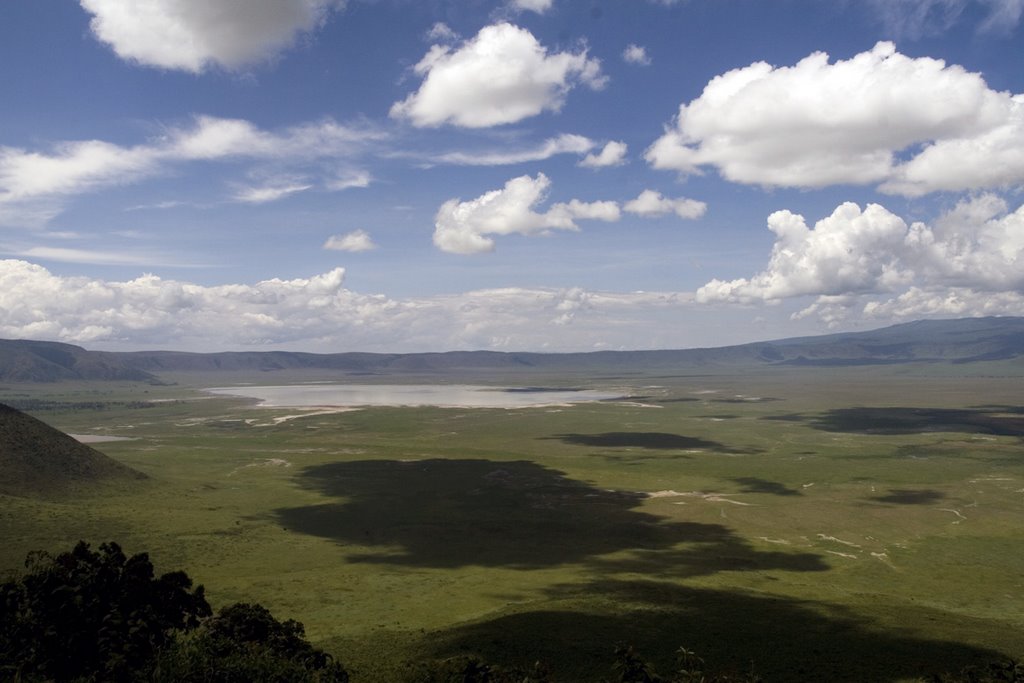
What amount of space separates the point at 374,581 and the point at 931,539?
221 ft

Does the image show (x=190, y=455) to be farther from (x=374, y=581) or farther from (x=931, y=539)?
(x=931, y=539)

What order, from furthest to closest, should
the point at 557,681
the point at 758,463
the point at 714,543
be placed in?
1. the point at 758,463
2. the point at 714,543
3. the point at 557,681

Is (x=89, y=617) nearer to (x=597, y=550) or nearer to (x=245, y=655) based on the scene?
(x=245, y=655)

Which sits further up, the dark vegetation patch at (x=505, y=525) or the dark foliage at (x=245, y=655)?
the dark foliage at (x=245, y=655)

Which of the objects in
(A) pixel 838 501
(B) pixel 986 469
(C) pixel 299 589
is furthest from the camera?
(B) pixel 986 469

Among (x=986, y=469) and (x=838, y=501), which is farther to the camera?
(x=986, y=469)

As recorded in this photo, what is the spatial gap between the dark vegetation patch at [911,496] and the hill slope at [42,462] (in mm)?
122830

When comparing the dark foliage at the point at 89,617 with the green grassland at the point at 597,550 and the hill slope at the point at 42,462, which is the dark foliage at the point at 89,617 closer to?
the green grassland at the point at 597,550

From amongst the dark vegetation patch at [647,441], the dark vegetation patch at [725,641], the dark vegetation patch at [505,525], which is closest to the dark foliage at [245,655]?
the dark vegetation patch at [725,641]

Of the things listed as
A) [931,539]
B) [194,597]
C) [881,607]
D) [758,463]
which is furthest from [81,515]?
[758,463]

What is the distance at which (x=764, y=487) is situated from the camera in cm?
11769

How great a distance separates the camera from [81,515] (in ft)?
284

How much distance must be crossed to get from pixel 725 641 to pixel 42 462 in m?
106

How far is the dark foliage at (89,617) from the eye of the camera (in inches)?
1485
